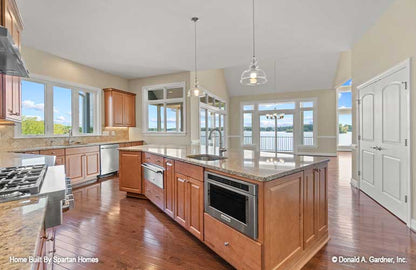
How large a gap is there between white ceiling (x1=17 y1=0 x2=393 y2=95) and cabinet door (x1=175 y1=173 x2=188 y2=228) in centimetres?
229

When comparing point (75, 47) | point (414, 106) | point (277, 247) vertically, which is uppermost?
point (75, 47)

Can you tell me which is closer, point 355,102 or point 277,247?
point 277,247

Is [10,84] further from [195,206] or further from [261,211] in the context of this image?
[261,211]

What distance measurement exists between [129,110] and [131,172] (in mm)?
3259

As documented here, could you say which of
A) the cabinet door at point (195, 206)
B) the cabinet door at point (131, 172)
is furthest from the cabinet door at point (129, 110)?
the cabinet door at point (195, 206)

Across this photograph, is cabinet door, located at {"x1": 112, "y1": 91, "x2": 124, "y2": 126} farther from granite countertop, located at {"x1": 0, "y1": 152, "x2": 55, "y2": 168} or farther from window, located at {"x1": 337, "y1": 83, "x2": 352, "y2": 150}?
window, located at {"x1": 337, "y1": 83, "x2": 352, "y2": 150}

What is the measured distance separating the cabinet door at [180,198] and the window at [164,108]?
3607 mm

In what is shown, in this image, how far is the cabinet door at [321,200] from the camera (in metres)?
2.04

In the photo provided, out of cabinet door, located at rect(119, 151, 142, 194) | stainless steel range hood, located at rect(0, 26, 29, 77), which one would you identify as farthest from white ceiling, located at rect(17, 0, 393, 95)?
cabinet door, located at rect(119, 151, 142, 194)

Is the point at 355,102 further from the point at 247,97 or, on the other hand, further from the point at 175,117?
the point at 247,97

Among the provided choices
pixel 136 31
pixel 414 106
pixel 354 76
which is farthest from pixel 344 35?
pixel 136 31

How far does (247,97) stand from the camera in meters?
10.5

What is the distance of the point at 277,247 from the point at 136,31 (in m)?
3.69

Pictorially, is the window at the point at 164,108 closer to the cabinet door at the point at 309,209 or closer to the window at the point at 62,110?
the window at the point at 62,110
